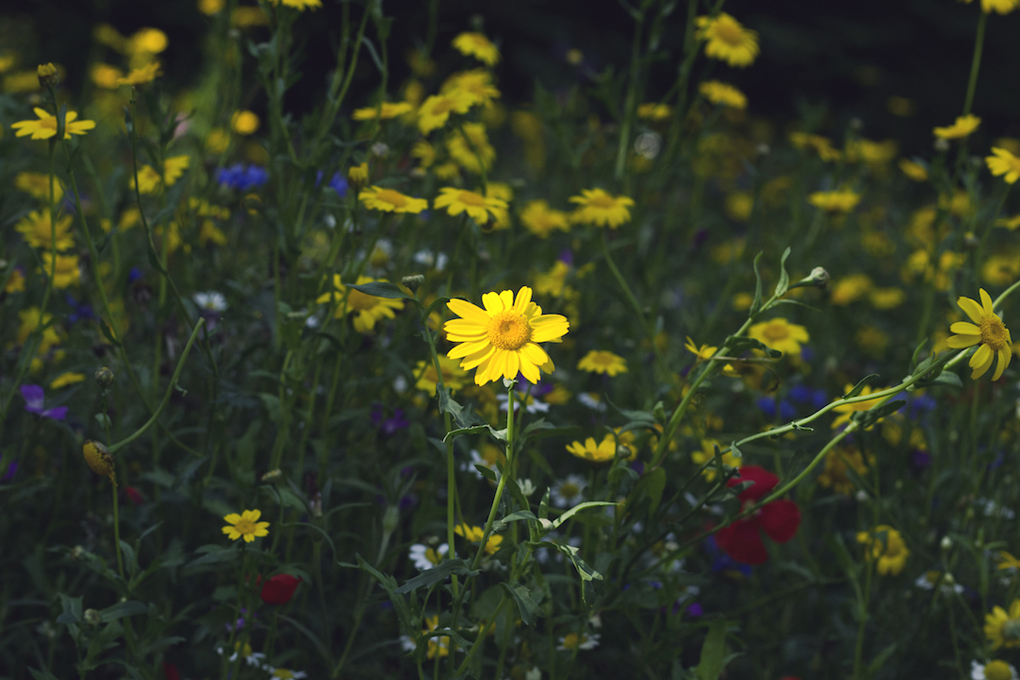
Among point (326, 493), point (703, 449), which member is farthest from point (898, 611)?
point (326, 493)

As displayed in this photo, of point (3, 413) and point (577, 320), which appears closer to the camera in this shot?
point (3, 413)

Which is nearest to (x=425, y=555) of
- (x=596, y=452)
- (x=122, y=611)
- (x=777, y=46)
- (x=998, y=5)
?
(x=596, y=452)

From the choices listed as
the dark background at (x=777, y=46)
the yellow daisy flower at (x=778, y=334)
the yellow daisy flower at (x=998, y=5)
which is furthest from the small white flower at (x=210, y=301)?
the dark background at (x=777, y=46)

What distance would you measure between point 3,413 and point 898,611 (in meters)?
1.85

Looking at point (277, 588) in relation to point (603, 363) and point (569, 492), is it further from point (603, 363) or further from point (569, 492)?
point (603, 363)

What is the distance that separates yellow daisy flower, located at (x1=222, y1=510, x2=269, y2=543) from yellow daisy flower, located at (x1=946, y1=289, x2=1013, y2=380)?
101 cm

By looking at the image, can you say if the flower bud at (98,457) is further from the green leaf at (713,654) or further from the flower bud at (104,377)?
the green leaf at (713,654)

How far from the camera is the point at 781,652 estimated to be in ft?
5.92

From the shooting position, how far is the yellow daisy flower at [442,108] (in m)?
1.64

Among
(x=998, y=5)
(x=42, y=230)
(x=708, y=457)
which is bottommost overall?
(x=708, y=457)

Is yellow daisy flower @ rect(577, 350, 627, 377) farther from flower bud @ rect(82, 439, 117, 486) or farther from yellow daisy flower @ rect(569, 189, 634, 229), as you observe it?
flower bud @ rect(82, 439, 117, 486)

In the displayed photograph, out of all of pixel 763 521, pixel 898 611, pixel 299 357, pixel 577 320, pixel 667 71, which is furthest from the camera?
pixel 667 71

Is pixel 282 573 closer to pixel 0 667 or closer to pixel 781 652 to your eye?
pixel 0 667

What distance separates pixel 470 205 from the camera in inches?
59.0
